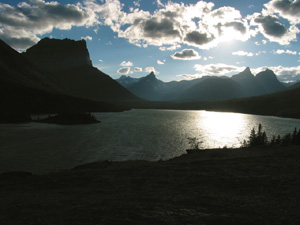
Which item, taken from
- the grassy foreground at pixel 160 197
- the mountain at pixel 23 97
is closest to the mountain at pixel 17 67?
the mountain at pixel 23 97

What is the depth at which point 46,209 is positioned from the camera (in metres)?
9.26

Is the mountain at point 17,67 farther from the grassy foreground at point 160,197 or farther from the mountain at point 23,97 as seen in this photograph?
the grassy foreground at point 160,197

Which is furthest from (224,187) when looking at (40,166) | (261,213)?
(40,166)

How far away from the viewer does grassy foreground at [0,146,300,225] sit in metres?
8.26

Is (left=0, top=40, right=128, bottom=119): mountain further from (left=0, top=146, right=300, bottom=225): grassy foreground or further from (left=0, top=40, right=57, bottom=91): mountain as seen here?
(left=0, top=146, right=300, bottom=225): grassy foreground

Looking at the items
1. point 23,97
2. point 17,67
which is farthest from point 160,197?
point 17,67

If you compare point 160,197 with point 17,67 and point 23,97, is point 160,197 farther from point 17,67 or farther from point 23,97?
point 17,67

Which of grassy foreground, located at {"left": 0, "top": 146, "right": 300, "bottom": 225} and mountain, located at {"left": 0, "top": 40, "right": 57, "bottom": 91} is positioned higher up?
mountain, located at {"left": 0, "top": 40, "right": 57, "bottom": 91}

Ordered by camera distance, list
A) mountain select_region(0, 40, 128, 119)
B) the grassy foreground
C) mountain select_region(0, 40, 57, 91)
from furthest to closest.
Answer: mountain select_region(0, 40, 57, 91) → mountain select_region(0, 40, 128, 119) → the grassy foreground

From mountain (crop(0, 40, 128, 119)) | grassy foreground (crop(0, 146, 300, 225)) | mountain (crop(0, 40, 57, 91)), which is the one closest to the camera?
grassy foreground (crop(0, 146, 300, 225))

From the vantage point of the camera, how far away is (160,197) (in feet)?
34.8

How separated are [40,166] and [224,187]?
23.5m

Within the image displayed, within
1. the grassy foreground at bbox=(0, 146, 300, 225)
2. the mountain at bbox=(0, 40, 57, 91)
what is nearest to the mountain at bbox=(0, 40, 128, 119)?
the mountain at bbox=(0, 40, 57, 91)

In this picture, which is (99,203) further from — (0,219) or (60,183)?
(60,183)
